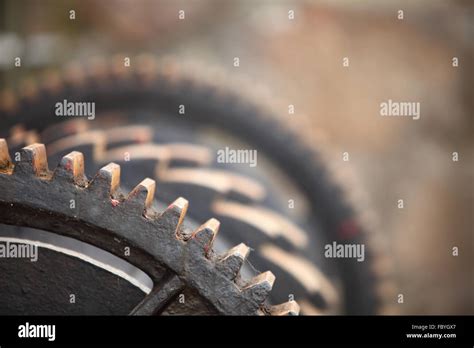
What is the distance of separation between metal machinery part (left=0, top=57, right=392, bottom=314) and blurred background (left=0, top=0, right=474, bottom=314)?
167cm

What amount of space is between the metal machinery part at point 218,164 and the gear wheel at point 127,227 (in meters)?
0.22

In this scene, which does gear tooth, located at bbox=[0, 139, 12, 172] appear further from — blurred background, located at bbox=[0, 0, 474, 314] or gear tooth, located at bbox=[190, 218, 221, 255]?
blurred background, located at bbox=[0, 0, 474, 314]

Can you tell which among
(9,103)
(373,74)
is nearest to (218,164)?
(9,103)

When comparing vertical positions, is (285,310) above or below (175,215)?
below

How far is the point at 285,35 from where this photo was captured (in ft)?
12.0

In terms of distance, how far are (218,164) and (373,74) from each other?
2186 millimetres

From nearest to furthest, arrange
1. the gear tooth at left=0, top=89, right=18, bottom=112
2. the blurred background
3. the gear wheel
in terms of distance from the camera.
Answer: the gear wheel
the gear tooth at left=0, top=89, right=18, bottom=112
the blurred background

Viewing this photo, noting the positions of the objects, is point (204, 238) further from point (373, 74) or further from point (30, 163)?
point (373, 74)

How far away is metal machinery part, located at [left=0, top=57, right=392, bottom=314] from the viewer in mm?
1437

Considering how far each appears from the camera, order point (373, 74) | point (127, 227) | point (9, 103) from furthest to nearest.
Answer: point (373, 74) < point (9, 103) < point (127, 227)

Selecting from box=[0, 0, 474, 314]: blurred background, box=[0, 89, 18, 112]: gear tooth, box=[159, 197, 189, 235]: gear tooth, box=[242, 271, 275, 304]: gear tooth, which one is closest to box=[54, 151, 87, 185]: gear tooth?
box=[159, 197, 189, 235]: gear tooth

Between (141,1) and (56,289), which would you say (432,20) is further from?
(56,289)

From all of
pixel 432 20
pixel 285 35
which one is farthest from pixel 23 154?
pixel 432 20

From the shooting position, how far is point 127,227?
91cm
